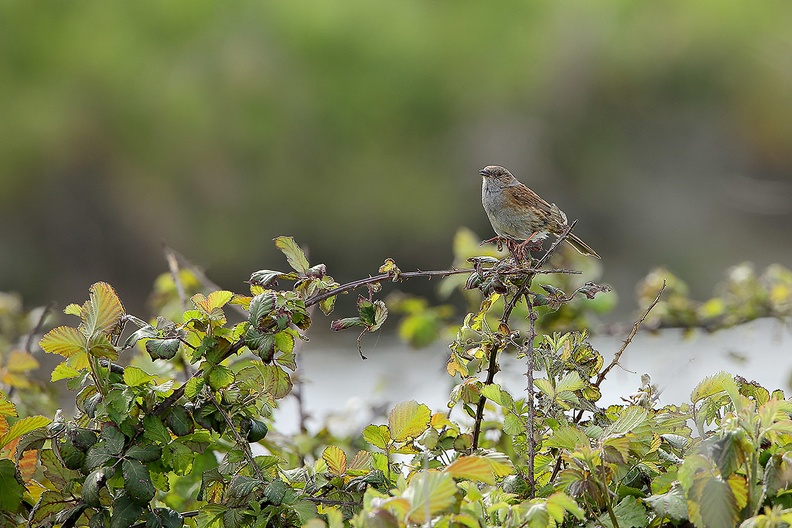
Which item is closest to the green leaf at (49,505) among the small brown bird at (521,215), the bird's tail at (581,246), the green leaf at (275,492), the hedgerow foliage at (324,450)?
the hedgerow foliage at (324,450)

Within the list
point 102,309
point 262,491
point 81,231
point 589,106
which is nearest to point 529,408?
point 262,491

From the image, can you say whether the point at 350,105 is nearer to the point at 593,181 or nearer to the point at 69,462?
the point at 593,181

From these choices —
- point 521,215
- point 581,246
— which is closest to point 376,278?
point 521,215

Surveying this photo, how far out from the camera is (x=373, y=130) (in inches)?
363

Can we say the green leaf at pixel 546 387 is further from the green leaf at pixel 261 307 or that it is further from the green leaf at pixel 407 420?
the green leaf at pixel 261 307

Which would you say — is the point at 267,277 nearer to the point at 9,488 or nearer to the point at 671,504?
the point at 9,488

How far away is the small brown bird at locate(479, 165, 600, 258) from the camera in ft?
10.2

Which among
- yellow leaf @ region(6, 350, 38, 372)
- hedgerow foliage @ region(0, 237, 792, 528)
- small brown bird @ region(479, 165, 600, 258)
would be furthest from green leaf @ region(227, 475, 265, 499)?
small brown bird @ region(479, 165, 600, 258)

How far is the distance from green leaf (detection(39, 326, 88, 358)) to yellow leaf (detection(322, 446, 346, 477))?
398 mm

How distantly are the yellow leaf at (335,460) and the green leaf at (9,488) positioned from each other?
1.55ft

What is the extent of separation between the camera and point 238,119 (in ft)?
29.7

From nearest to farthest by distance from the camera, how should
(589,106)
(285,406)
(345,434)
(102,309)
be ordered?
(102,309), (345,434), (285,406), (589,106)

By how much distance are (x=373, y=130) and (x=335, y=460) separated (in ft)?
25.9

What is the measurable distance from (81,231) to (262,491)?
720cm
